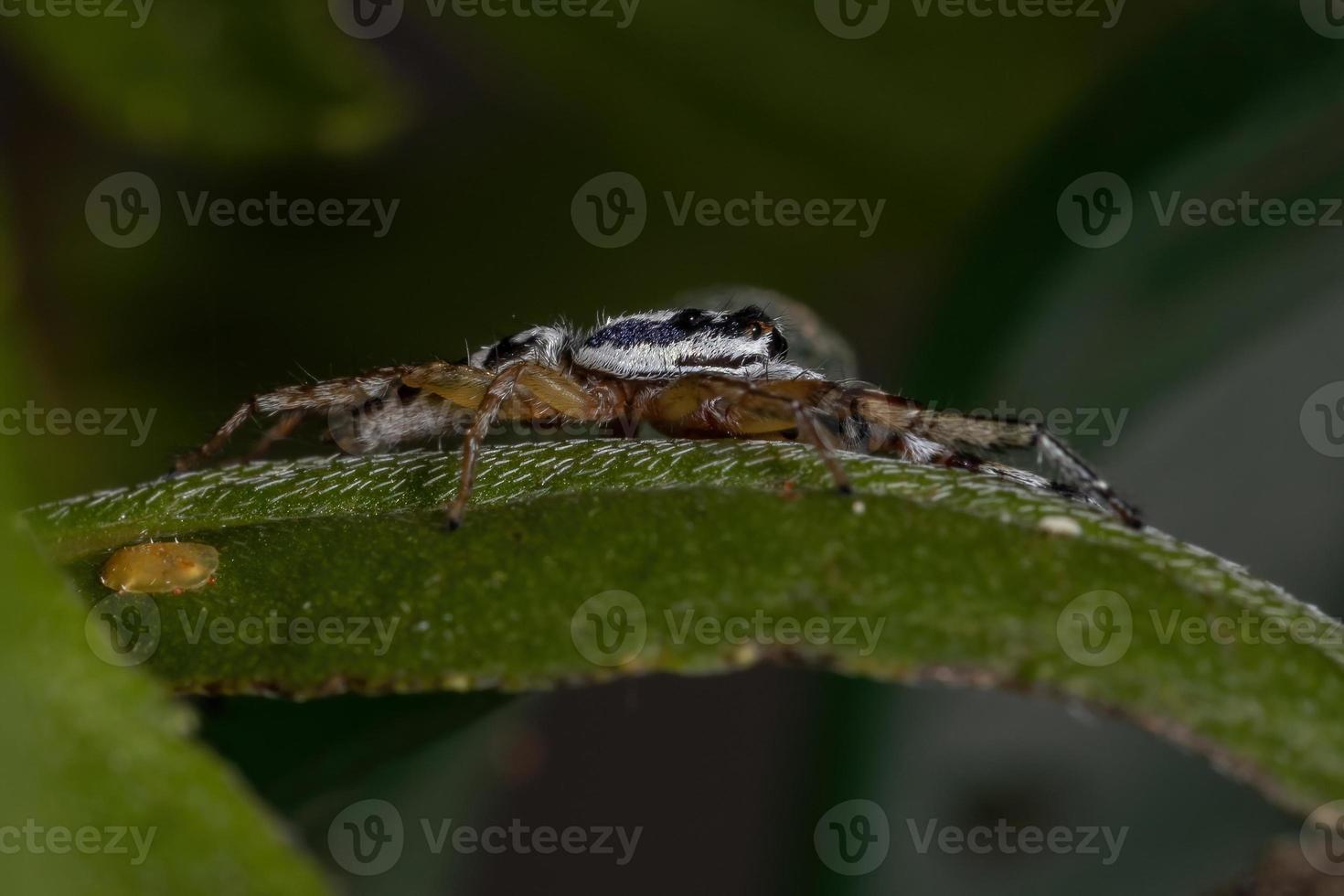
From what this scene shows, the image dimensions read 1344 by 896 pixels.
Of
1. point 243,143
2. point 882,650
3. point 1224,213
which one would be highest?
point 243,143

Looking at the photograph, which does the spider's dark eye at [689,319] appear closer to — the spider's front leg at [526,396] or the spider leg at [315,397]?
the spider's front leg at [526,396]

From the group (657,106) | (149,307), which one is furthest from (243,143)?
(657,106)

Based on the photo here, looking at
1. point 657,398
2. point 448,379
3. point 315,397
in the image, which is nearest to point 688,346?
point 657,398

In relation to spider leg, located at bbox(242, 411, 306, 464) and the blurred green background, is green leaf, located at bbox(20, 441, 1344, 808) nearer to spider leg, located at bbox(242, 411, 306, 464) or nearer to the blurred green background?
the blurred green background

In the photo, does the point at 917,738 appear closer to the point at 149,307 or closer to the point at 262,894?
the point at 262,894

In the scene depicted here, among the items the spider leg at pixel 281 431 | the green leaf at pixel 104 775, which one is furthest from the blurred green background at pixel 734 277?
the green leaf at pixel 104 775

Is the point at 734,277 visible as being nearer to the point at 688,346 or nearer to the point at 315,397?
the point at 688,346
